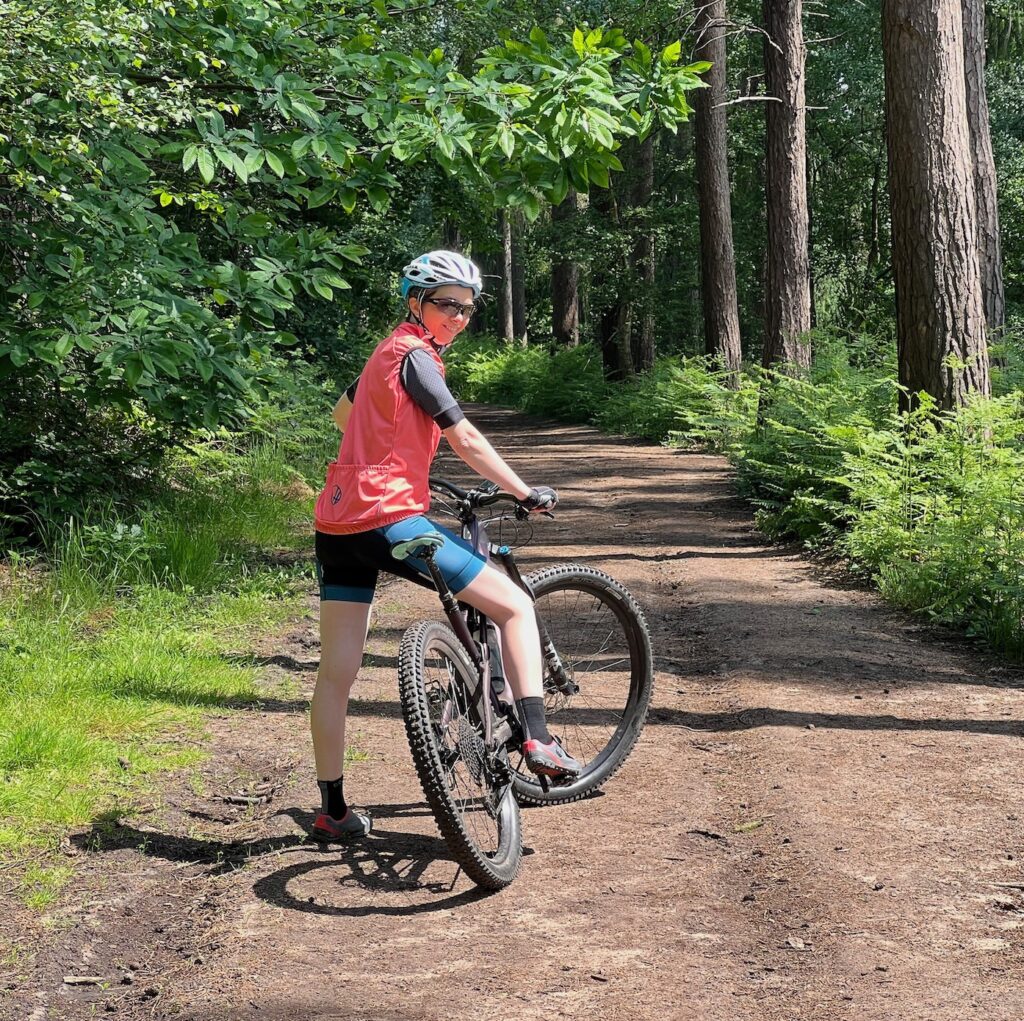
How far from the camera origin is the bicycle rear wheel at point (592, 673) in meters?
5.27

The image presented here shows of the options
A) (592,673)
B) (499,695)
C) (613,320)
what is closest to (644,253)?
(613,320)

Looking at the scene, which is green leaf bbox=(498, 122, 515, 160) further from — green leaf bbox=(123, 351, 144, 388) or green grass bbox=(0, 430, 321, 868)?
green grass bbox=(0, 430, 321, 868)

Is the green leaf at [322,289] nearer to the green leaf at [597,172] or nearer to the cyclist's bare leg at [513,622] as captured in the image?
the green leaf at [597,172]

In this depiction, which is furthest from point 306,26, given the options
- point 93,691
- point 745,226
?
point 745,226

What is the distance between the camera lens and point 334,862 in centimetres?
469

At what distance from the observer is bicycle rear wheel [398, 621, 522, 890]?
4.09 m

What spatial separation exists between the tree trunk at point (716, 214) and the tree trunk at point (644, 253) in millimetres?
6081

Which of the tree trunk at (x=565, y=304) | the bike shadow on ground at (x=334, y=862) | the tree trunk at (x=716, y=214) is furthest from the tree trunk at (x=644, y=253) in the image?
the bike shadow on ground at (x=334, y=862)

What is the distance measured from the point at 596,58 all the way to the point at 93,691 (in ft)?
14.2

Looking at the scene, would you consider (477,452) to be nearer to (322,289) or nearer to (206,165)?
(206,165)

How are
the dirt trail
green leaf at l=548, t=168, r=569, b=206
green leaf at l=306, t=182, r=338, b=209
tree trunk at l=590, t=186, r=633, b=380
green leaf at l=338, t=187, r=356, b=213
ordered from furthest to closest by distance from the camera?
1. tree trunk at l=590, t=186, r=633, b=380
2. green leaf at l=338, t=187, r=356, b=213
3. green leaf at l=306, t=182, r=338, b=209
4. green leaf at l=548, t=168, r=569, b=206
5. the dirt trail

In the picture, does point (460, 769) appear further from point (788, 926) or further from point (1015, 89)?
point (1015, 89)

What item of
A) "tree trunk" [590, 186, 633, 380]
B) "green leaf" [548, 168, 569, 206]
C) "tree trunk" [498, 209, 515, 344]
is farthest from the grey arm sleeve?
"tree trunk" [498, 209, 515, 344]

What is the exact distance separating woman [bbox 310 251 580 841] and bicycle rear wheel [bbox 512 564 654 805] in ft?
1.70
